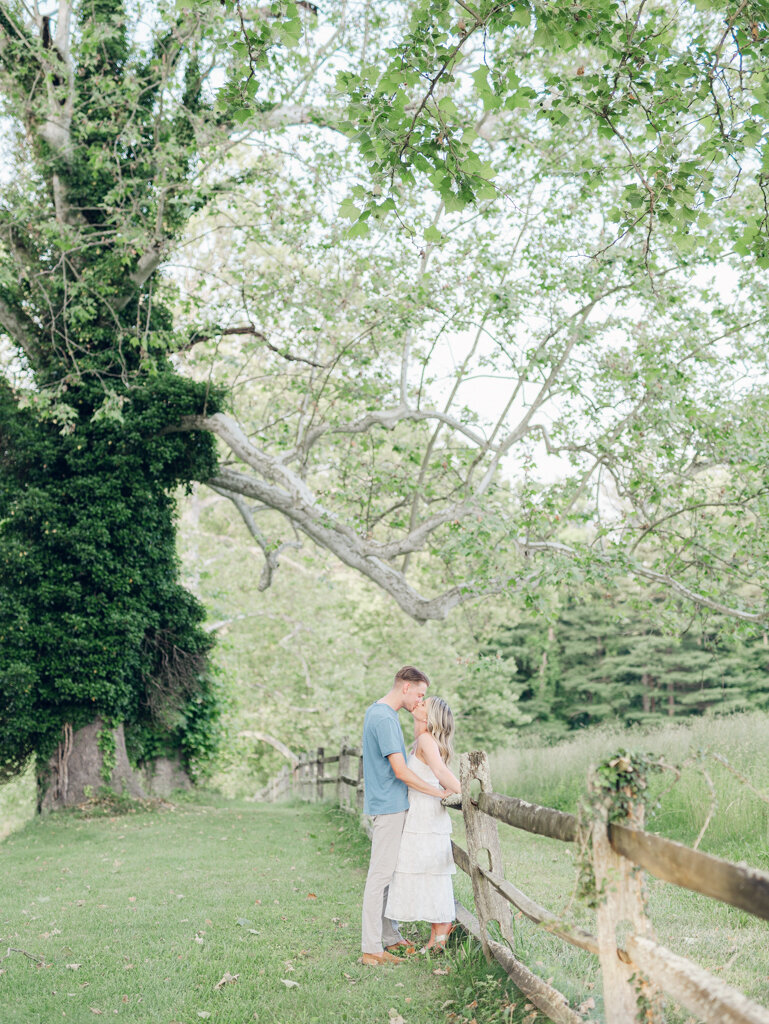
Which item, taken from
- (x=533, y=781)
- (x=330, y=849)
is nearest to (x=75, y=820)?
(x=330, y=849)

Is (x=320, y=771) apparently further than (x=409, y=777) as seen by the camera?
Yes

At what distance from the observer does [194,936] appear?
6.14 metres

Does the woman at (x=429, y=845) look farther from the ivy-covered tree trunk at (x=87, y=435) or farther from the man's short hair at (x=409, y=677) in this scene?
the ivy-covered tree trunk at (x=87, y=435)

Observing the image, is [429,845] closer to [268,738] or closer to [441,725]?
[441,725]

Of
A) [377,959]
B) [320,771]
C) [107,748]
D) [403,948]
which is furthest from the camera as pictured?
[320,771]

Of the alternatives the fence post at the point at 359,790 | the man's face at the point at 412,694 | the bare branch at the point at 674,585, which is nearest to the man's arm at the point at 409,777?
the man's face at the point at 412,694

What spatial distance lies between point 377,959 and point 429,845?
0.80 metres

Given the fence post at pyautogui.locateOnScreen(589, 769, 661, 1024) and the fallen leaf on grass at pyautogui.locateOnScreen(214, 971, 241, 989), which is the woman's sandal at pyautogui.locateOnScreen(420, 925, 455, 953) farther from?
the fence post at pyautogui.locateOnScreen(589, 769, 661, 1024)

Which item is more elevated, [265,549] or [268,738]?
[265,549]

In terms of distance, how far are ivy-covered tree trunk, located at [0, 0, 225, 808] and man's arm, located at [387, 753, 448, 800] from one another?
28.3 ft

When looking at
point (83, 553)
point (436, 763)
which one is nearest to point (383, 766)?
point (436, 763)

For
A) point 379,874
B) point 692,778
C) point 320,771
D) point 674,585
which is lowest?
point 320,771

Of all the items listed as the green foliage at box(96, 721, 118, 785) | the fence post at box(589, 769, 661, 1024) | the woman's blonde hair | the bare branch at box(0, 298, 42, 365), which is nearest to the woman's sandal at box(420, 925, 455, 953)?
the woman's blonde hair

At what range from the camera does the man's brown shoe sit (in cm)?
533
